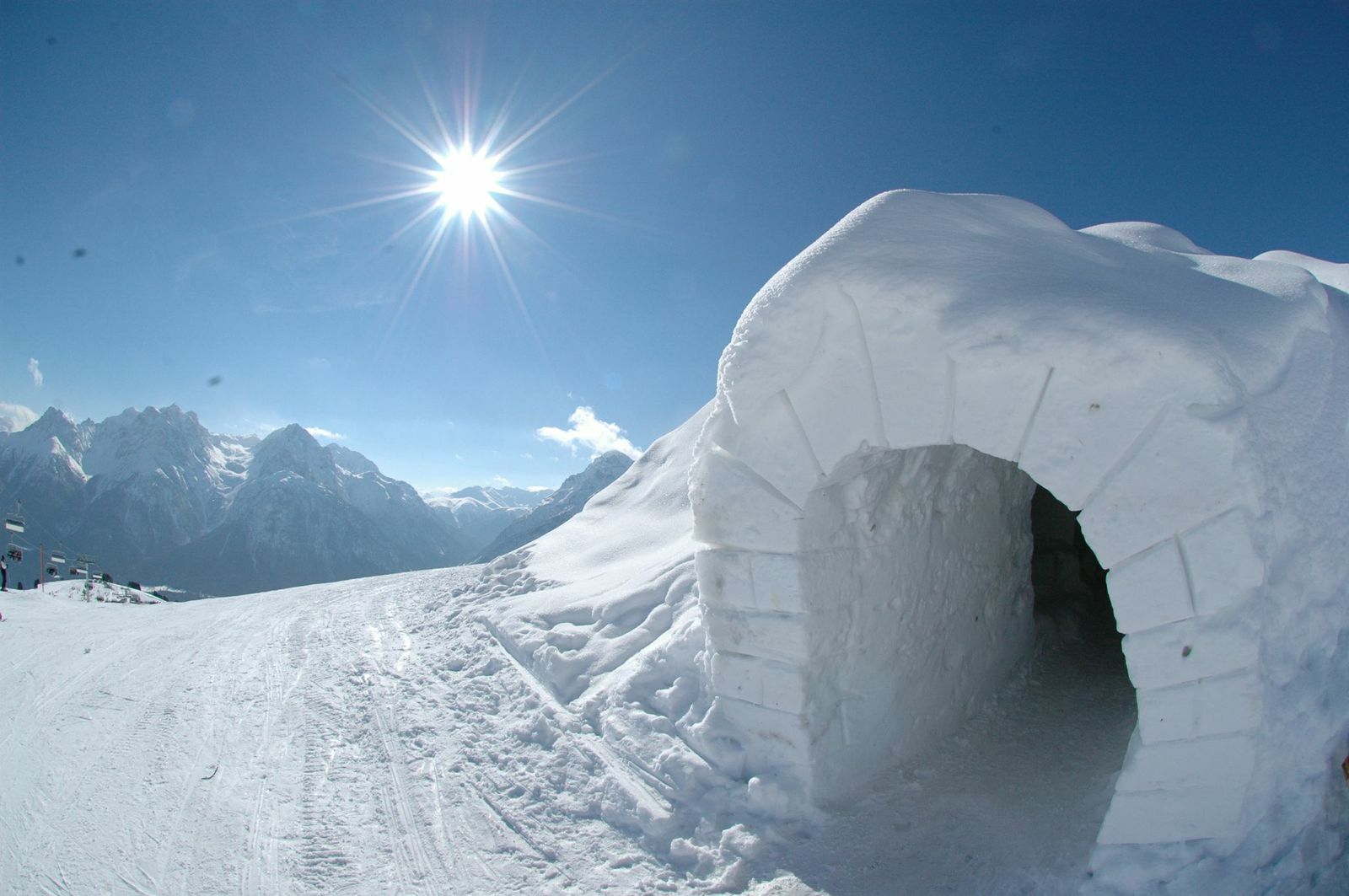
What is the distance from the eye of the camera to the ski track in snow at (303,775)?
10.9 ft

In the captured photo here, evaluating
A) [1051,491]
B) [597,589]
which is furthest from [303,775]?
[1051,491]

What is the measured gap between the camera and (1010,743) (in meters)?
4.55

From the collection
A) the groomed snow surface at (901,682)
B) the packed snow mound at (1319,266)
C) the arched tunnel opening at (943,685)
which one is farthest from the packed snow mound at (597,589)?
the packed snow mound at (1319,266)

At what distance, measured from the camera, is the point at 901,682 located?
4.20 meters

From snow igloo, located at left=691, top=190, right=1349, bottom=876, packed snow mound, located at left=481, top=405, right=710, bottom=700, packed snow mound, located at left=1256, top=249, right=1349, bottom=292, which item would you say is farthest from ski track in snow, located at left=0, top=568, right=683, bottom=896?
packed snow mound, located at left=1256, top=249, right=1349, bottom=292

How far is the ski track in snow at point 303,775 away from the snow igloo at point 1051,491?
4.78 ft

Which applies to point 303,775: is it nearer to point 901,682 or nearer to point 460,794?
point 460,794

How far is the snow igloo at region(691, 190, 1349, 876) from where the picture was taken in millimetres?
2586

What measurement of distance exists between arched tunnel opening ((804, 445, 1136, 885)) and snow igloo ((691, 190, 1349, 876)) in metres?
0.03

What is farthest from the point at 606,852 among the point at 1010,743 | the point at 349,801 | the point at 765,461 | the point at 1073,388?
the point at 1073,388

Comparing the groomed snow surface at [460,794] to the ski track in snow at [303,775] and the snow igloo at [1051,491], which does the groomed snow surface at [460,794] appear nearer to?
the ski track in snow at [303,775]

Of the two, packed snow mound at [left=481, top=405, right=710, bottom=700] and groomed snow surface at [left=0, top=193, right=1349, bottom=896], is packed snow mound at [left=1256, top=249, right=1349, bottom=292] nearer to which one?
groomed snow surface at [left=0, top=193, right=1349, bottom=896]

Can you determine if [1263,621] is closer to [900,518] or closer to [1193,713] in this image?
[1193,713]

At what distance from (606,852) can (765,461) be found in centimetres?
238
